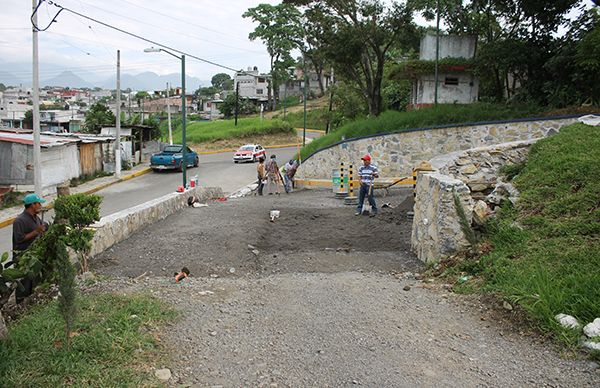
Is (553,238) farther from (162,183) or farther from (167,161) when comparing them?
(167,161)

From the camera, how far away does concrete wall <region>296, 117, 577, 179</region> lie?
16969 mm

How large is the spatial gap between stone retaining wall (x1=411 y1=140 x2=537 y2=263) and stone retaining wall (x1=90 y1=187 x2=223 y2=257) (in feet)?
17.4

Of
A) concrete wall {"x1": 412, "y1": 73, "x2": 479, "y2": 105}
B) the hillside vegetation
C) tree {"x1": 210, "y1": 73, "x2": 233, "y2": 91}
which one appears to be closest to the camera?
the hillside vegetation

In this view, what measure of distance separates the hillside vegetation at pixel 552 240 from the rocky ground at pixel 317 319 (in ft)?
1.54

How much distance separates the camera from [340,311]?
18.6 ft

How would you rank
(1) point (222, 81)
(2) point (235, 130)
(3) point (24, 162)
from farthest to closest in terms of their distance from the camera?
(1) point (222, 81) → (2) point (235, 130) → (3) point (24, 162)

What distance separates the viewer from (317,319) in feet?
17.8

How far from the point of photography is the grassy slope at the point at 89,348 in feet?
13.0

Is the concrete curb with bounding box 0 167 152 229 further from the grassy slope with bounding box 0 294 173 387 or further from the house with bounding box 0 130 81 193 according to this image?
the grassy slope with bounding box 0 294 173 387

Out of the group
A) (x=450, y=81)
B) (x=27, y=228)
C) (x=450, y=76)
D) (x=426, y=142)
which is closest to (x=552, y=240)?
(x=27, y=228)

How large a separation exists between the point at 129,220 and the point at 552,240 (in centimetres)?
731

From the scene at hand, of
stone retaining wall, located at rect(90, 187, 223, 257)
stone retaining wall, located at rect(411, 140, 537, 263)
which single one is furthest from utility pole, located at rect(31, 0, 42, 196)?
stone retaining wall, located at rect(411, 140, 537, 263)

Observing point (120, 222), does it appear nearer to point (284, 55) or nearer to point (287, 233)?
point (287, 233)

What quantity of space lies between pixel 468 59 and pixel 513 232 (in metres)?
20.2
